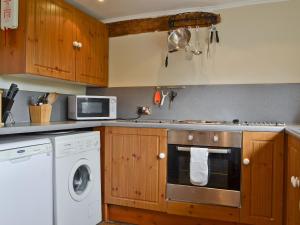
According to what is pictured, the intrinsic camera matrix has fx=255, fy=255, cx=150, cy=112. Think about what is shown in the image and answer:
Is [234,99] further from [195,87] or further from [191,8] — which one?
[191,8]

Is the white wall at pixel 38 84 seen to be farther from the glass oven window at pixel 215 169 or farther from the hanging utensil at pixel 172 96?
the glass oven window at pixel 215 169

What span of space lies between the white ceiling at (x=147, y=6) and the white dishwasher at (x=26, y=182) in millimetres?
1540

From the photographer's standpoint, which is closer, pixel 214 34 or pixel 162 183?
pixel 162 183

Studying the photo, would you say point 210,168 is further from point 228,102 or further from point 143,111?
point 143,111

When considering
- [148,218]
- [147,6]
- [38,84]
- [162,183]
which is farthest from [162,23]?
[148,218]

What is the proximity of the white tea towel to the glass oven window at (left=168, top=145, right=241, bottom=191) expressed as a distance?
5 cm

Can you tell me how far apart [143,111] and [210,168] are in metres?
1.02

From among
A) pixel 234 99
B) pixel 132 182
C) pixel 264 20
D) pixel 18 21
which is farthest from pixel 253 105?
pixel 18 21

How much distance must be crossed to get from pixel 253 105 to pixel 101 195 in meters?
1.72

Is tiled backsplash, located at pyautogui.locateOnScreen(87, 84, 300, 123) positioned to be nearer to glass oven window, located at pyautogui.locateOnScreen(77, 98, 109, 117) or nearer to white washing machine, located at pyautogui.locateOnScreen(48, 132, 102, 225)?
glass oven window, located at pyautogui.locateOnScreen(77, 98, 109, 117)

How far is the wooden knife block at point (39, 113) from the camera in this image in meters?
2.35

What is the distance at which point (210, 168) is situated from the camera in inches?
83.5

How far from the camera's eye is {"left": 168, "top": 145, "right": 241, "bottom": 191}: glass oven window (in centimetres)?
205

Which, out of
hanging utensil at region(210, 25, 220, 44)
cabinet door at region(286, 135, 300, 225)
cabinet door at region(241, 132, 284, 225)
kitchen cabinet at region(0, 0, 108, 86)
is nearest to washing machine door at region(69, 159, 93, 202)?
kitchen cabinet at region(0, 0, 108, 86)
